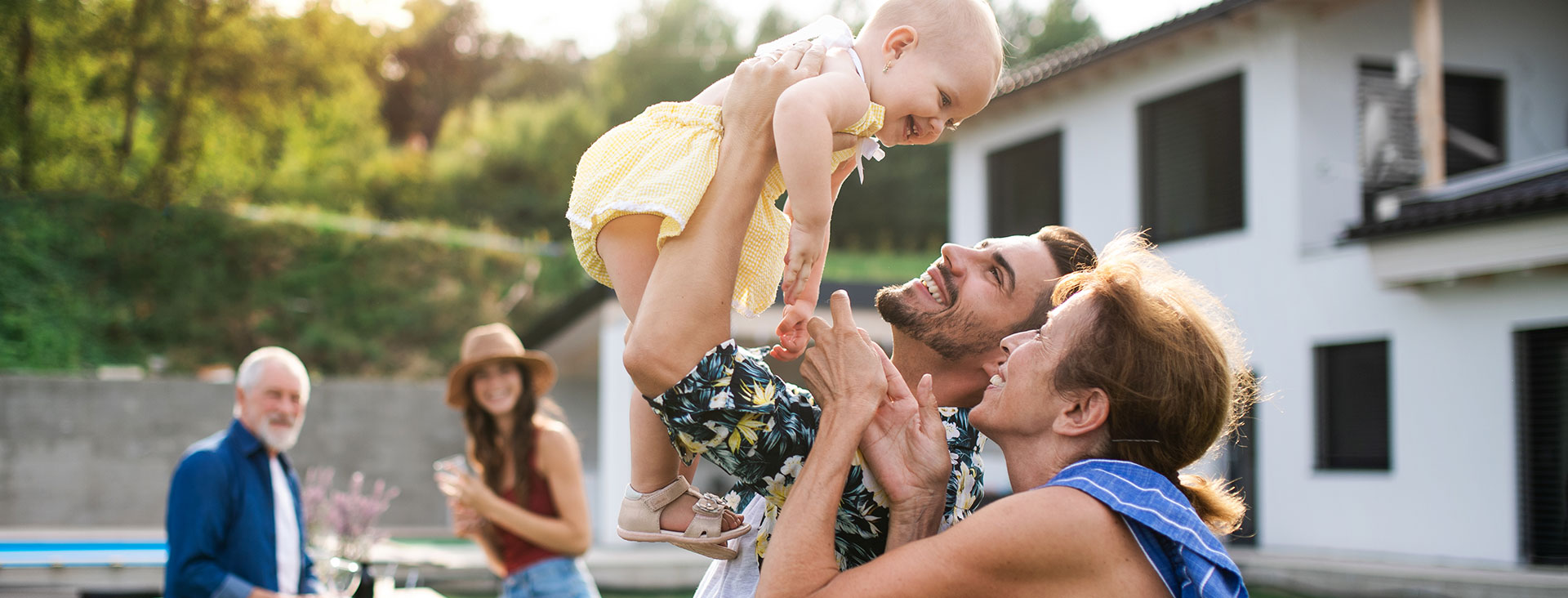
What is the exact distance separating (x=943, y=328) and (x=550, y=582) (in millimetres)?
2860

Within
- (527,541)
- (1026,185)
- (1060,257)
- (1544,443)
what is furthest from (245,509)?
(1026,185)

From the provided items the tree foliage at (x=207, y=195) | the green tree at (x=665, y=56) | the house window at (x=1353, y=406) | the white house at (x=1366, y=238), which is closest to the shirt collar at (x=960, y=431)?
the white house at (x=1366, y=238)

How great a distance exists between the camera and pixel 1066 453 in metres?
2.21

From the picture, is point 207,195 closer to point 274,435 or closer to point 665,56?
point 274,435

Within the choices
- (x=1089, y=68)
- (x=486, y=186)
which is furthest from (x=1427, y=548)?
(x=486, y=186)

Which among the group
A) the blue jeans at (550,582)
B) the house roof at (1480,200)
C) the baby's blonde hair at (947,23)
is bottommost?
the blue jeans at (550,582)

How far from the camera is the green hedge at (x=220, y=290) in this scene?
57.6 ft

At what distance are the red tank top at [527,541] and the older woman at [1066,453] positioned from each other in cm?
309

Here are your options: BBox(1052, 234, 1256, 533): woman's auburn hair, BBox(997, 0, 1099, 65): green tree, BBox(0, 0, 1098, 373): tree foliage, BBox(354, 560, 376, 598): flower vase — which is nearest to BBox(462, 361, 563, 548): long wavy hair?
BBox(354, 560, 376, 598): flower vase

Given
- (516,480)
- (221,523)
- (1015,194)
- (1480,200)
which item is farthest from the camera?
(1015,194)

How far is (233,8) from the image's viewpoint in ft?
69.5

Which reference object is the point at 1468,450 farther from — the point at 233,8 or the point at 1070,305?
the point at 233,8

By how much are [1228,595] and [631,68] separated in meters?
34.4

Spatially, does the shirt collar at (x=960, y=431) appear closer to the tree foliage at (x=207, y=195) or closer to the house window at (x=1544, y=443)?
the house window at (x=1544, y=443)
